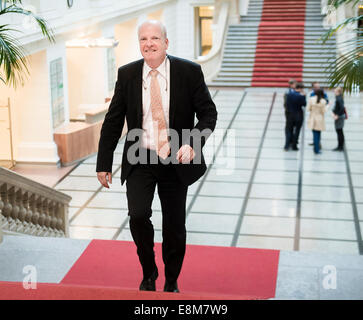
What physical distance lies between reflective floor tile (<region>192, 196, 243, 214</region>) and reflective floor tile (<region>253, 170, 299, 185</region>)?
1.11m

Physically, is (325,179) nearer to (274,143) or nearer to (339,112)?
(339,112)

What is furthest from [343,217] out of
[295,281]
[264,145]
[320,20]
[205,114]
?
[320,20]

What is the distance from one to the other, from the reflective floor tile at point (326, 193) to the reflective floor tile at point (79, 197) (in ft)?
11.5

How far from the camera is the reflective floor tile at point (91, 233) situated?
8.88m

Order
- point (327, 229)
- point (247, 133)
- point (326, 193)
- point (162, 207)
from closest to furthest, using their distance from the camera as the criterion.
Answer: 1. point (162, 207)
2. point (327, 229)
3. point (326, 193)
4. point (247, 133)

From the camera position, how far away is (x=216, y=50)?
2131 cm

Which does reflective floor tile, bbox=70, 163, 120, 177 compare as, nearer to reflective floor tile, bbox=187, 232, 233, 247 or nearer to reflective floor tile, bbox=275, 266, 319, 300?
reflective floor tile, bbox=187, 232, 233, 247

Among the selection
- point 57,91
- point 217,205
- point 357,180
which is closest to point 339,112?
point 357,180

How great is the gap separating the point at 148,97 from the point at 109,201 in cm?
686

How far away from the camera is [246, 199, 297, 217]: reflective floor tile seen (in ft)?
31.7

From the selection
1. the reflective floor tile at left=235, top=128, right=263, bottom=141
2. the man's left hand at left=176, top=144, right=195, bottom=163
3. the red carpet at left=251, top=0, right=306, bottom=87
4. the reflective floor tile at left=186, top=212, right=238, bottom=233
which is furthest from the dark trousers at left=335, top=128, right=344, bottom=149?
the man's left hand at left=176, top=144, right=195, bottom=163

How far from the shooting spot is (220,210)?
32.3ft

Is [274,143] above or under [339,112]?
under
